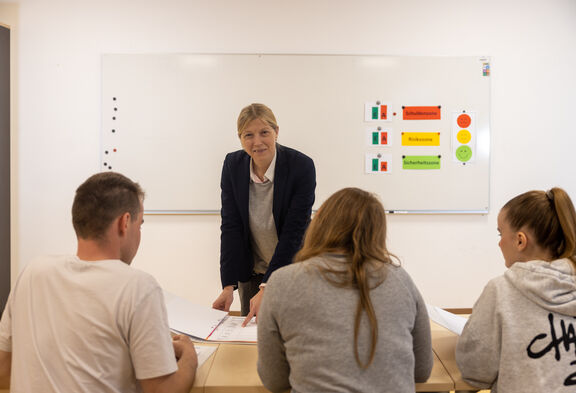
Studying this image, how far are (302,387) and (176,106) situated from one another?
282 cm

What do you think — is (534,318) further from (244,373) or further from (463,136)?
(463,136)

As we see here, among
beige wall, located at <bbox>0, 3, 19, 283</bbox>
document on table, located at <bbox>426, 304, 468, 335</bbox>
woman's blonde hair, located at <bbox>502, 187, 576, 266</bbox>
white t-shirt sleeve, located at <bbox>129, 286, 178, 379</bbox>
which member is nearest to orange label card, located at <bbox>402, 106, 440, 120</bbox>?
document on table, located at <bbox>426, 304, 468, 335</bbox>

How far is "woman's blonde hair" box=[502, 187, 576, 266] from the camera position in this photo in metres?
1.14

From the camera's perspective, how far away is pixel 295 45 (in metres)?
3.36

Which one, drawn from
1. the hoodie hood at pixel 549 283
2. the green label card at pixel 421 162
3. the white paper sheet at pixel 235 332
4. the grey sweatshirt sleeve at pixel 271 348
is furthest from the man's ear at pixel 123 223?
the green label card at pixel 421 162

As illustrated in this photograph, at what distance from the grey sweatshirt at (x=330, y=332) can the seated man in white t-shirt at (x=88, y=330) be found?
256 millimetres

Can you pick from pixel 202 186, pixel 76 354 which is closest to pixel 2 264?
pixel 202 186

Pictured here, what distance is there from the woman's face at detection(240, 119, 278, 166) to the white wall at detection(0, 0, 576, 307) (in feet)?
5.06

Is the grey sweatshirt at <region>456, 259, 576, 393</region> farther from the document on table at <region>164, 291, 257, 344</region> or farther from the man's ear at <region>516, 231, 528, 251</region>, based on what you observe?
the document on table at <region>164, 291, 257, 344</region>

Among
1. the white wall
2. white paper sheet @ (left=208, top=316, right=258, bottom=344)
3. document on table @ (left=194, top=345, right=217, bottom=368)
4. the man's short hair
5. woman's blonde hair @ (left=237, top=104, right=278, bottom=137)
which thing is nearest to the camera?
the man's short hair

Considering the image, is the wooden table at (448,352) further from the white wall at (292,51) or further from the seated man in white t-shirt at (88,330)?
the white wall at (292,51)

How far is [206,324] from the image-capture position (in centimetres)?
148

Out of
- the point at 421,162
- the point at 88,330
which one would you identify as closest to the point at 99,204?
the point at 88,330

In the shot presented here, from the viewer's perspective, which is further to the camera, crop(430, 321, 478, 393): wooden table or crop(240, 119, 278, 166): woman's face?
crop(240, 119, 278, 166): woman's face
